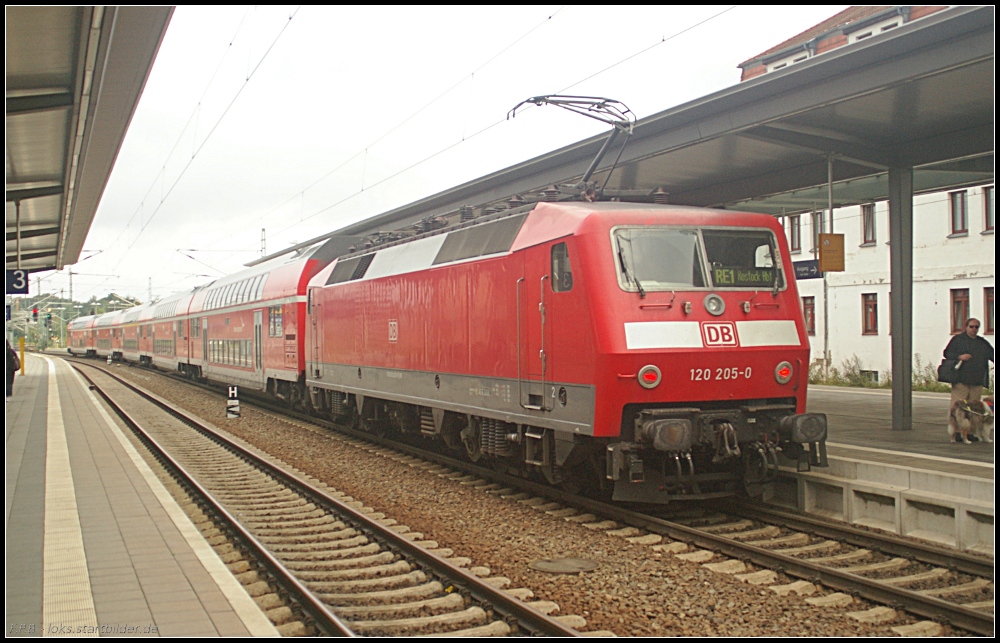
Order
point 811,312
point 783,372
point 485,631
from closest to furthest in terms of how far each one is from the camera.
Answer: point 485,631
point 783,372
point 811,312

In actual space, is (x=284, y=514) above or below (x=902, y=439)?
below

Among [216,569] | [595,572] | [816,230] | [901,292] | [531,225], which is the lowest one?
[595,572]

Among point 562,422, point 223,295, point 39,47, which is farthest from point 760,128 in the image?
point 223,295

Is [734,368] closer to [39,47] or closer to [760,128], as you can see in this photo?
[760,128]

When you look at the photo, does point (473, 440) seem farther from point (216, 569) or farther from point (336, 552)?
point (216, 569)

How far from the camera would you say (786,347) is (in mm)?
8984

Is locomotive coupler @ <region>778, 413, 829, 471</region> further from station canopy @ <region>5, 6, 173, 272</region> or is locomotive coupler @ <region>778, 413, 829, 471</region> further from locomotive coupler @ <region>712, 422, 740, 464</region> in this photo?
station canopy @ <region>5, 6, 173, 272</region>

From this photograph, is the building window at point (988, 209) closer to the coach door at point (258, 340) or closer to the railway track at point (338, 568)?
the coach door at point (258, 340)

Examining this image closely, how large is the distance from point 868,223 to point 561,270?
78.9 ft

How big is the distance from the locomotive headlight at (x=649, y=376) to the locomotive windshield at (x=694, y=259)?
2.57 ft

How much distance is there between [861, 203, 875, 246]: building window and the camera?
1161 inches

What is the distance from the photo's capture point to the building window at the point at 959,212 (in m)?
25.8

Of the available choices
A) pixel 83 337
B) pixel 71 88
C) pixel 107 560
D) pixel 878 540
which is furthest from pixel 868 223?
pixel 83 337

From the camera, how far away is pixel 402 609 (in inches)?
248
